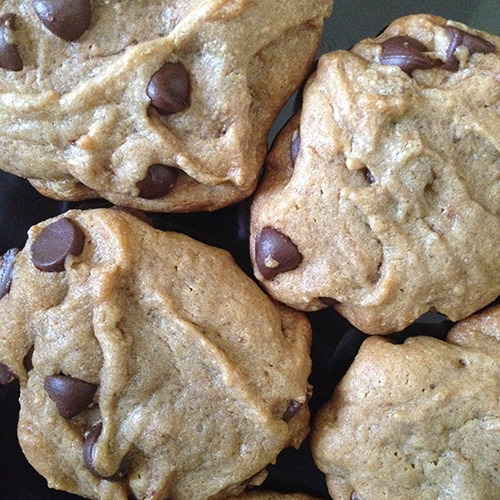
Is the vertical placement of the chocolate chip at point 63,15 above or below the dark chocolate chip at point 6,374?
above

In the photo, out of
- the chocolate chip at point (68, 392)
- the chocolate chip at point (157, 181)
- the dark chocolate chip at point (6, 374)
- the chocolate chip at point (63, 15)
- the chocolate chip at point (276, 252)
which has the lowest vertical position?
the dark chocolate chip at point (6, 374)

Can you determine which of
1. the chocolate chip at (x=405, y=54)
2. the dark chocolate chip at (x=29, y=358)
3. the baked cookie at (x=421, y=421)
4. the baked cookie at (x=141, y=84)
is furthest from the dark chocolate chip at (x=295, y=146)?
the dark chocolate chip at (x=29, y=358)

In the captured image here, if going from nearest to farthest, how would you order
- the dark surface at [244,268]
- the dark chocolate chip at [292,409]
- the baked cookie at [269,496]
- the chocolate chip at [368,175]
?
the chocolate chip at [368,175]
the dark chocolate chip at [292,409]
the baked cookie at [269,496]
the dark surface at [244,268]

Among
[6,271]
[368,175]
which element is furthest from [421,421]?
[6,271]

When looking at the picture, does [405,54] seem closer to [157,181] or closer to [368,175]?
[368,175]

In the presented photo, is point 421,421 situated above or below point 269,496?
above

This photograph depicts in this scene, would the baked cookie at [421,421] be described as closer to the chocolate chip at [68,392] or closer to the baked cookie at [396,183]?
the baked cookie at [396,183]
